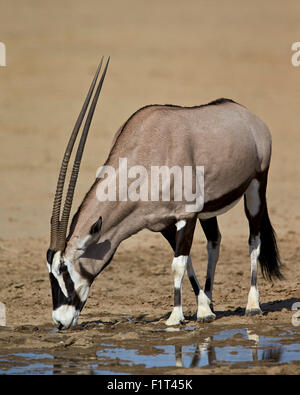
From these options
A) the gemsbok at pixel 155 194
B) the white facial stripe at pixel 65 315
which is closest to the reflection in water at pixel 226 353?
the gemsbok at pixel 155 194

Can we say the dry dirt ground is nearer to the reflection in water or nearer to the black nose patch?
the reflection in water

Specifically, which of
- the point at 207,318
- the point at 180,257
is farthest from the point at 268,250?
the point at 180,257

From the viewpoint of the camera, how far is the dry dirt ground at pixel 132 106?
9.02 metres

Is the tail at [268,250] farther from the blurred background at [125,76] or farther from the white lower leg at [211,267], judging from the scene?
the blurred background at [125,76]

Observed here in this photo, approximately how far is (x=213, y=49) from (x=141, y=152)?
17.3m

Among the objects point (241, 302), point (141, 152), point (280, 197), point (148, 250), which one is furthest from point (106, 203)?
point (280, 197)

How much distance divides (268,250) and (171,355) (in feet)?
8.37

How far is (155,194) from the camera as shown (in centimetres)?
741

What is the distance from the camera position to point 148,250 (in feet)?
37.2

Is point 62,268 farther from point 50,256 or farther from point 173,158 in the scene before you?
point 173,158
